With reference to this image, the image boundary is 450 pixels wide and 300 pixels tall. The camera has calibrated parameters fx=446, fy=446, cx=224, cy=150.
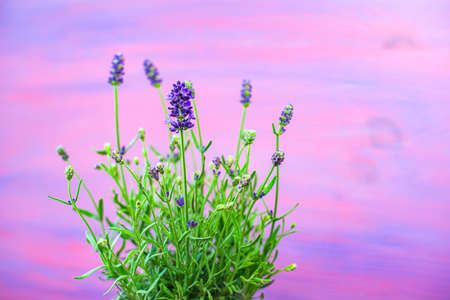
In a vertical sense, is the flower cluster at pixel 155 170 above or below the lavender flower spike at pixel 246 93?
below

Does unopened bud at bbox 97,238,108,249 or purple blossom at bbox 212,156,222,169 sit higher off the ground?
purple blossom at bbox 212,156,222,169

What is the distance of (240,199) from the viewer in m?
0.71

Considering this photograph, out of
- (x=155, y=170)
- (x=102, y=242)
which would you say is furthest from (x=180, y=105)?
(x=102, y=242)

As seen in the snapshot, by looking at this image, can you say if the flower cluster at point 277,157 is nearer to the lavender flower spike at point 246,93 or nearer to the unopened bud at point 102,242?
the lavender flower spike at point 246,93

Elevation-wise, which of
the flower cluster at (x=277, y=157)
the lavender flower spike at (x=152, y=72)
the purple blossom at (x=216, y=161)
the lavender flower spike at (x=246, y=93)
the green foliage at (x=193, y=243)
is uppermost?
the lavender flower spike at (x=152, y=72)

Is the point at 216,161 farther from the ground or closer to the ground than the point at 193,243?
farther from the ground

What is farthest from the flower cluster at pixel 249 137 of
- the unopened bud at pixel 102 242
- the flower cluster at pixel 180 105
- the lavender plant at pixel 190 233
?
the unopened bud at pixel 102 242

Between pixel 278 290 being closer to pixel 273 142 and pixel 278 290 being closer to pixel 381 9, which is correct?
pixel 273 142

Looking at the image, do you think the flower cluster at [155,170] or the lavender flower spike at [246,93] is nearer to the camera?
the flower cluster at [155,170]

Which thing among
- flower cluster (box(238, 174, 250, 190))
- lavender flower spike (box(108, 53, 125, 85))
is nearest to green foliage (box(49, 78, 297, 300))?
flower cluster (box(238, 174, 250, 190))

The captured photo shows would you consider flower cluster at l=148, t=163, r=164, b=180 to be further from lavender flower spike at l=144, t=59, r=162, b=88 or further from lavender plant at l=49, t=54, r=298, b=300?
lavender flower spike at l=144, t=59, r=162, b=88

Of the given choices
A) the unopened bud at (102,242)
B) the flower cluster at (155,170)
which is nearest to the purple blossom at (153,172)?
the flower cluster at (155,170)

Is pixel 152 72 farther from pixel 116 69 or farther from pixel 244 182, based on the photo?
pixel 244 182

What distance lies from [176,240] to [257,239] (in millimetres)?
146
